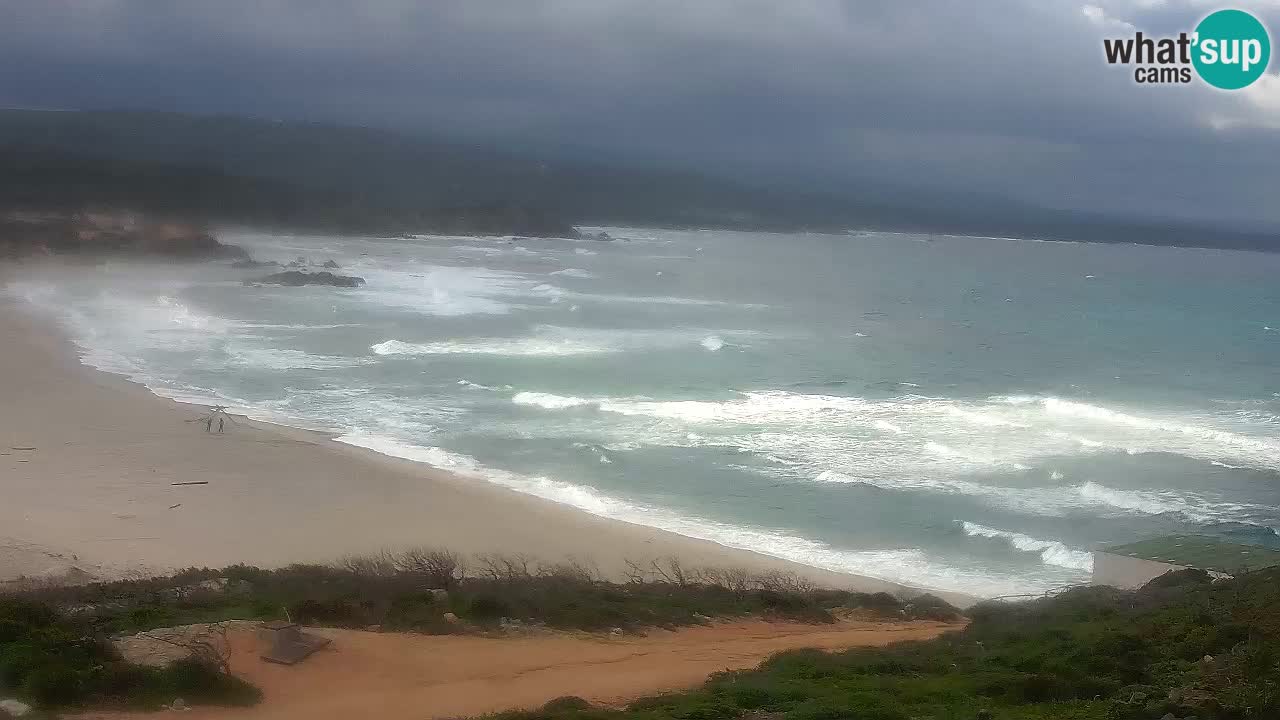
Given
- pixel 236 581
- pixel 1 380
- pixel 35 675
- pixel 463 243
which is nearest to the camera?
pixel 35 675

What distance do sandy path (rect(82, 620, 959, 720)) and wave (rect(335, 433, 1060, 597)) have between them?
495 cm

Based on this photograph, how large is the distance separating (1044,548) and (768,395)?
1281 cm

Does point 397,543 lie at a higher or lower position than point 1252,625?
lower

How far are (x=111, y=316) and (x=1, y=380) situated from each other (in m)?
12.4

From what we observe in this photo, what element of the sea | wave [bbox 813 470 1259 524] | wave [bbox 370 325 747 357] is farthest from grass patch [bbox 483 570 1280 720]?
wave [bbox 370 325 747 357]

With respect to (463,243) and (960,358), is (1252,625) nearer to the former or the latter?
(960,358)

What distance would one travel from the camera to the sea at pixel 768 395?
64.4 ft

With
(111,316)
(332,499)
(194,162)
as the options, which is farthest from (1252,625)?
(194,162)

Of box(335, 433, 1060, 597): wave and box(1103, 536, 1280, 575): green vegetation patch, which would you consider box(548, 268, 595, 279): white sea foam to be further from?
box(1103, 536, 1280, 575): green vegetation patch

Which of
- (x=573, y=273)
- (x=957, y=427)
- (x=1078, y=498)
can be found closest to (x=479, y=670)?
(x=1078, y=498)

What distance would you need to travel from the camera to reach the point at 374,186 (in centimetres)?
10075

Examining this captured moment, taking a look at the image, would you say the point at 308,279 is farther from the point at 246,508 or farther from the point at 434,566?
the point at 434,566

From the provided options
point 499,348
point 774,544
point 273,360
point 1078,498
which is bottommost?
point 774,544

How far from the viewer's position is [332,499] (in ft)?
60.0
